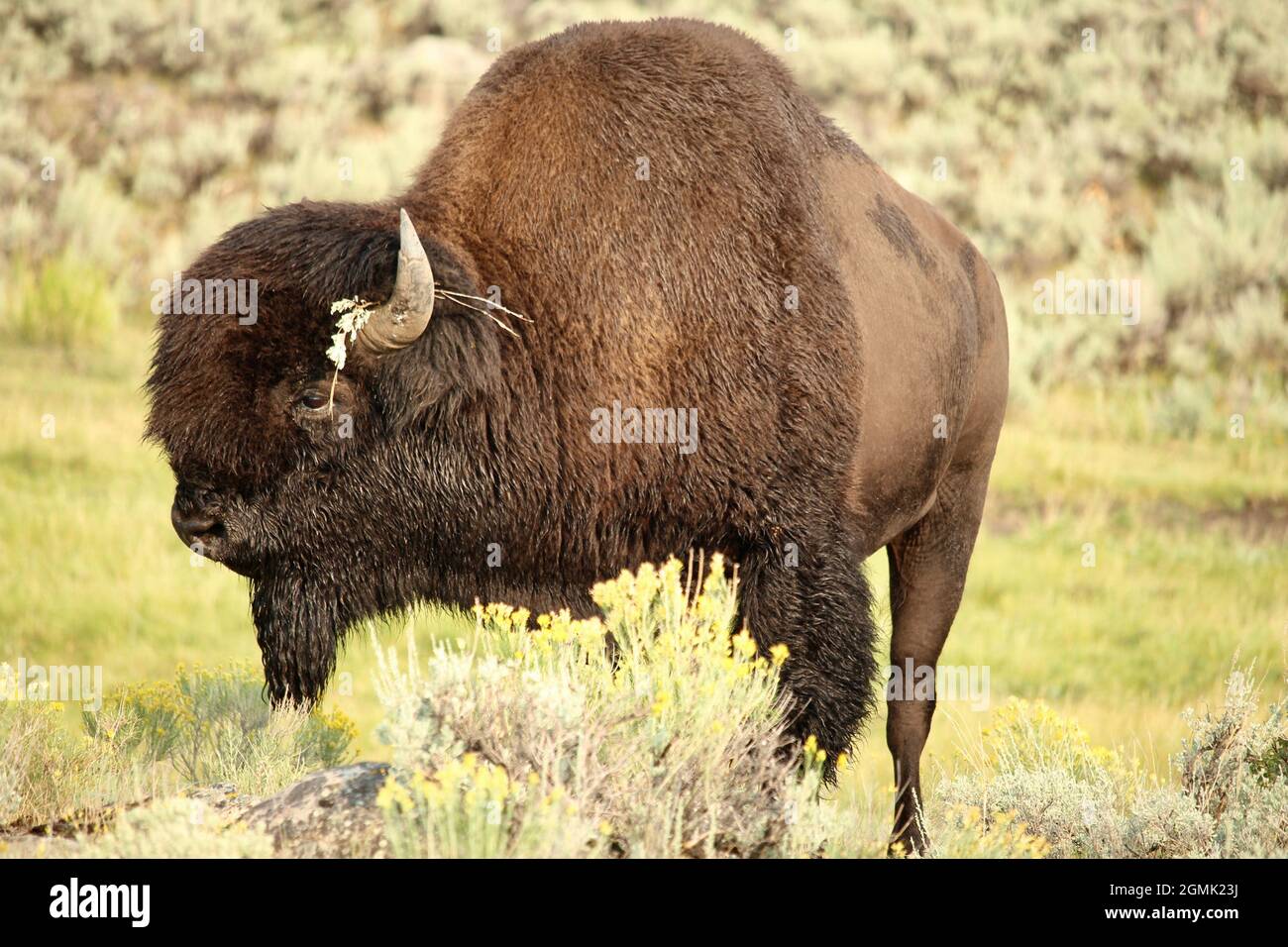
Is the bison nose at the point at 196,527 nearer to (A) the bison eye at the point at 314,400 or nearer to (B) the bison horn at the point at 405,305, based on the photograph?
(A) the bison eye at the point at 314,400

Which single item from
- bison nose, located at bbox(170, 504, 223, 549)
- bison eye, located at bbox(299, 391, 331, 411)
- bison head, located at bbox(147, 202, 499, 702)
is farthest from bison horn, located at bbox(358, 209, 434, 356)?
bison nose, located at bbox(170, 504, 223, 549)

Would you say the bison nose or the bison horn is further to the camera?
the bison nose

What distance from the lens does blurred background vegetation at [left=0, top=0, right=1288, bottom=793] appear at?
40.5ft

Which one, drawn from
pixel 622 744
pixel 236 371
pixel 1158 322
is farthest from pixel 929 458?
pixel 1158 322

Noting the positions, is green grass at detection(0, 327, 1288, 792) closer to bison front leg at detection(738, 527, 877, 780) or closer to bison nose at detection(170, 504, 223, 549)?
bison front leg at detection(738, 527, 877, 780)

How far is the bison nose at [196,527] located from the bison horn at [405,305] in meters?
0.72

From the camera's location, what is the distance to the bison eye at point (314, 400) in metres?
4.91

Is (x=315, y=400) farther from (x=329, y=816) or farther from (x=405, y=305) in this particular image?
(x=329, y=816)

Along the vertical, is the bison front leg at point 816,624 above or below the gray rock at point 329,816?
above

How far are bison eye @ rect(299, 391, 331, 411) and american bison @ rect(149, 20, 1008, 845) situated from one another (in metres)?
0.02

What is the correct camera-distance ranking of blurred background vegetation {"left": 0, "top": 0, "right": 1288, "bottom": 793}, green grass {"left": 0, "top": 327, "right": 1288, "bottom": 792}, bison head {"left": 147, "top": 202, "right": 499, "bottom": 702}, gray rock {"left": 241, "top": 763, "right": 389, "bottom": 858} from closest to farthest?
gray rock {"left": 241, "top": 763, "right": 389, "bottom": 858}
bison head {"left": 147, "top": 202, "right": 499, "bottom": 702}
green grass {"left": 0, "top": 327, "right": 1288, "bottom": 792}
blurred background vegetation {"left": 0, "top": 0, "right": 1288, "bottom": 793}

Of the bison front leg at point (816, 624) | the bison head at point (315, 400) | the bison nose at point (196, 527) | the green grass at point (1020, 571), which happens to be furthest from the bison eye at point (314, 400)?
the green grass at point (1020, 571)

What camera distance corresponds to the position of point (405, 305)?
4770mm

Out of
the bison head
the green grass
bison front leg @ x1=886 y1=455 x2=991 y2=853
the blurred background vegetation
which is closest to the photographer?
the bison head
